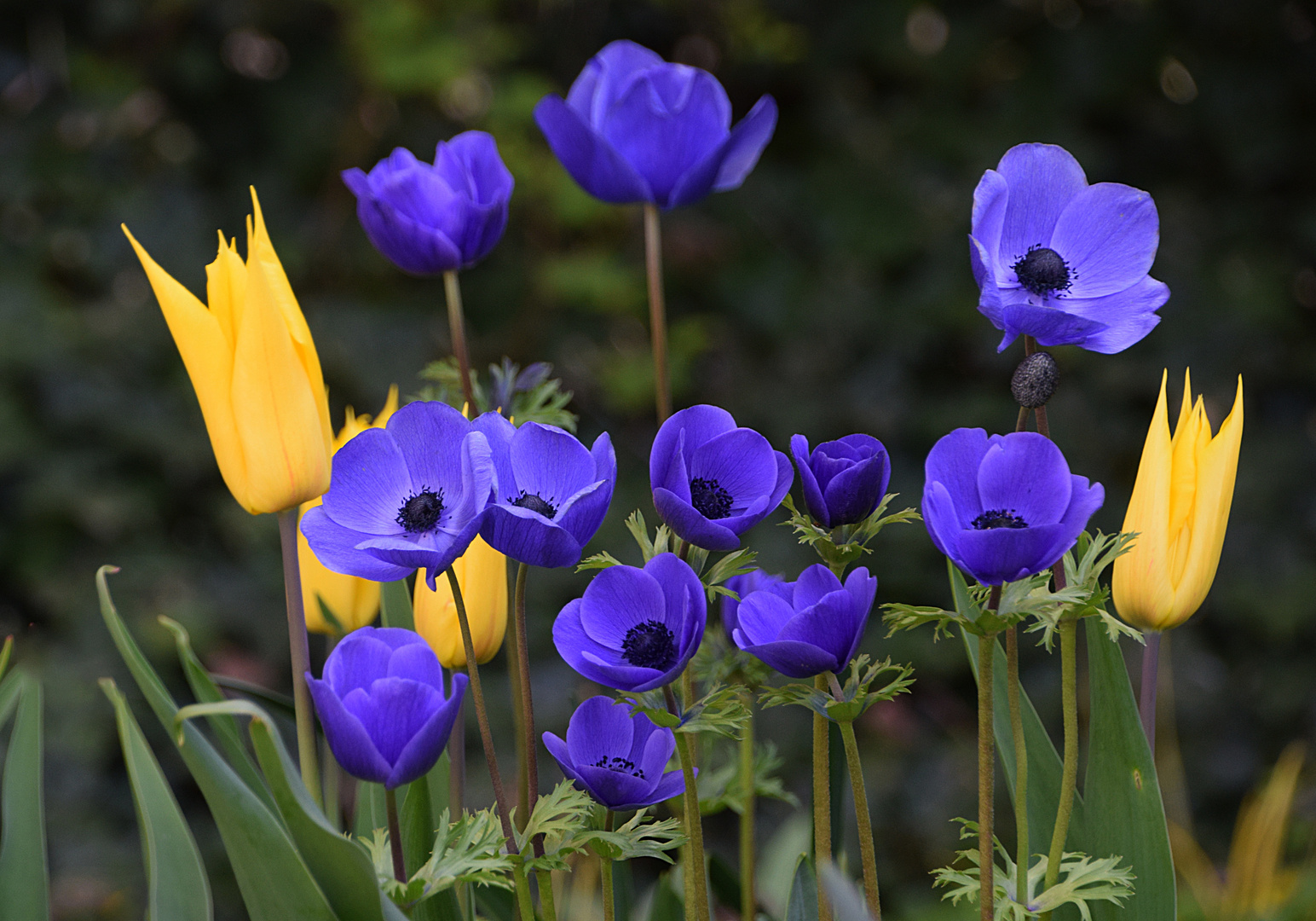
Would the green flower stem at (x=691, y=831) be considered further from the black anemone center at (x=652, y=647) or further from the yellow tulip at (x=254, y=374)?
the yellow tulip at (x=254, y=374)

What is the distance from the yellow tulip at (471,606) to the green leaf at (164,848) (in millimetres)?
109

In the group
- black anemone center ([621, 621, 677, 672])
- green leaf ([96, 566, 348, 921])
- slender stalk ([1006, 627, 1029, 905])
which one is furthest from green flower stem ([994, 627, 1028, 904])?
green leaf ([96, 566, 348, 921])

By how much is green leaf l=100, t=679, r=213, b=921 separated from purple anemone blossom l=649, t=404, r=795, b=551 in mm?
196

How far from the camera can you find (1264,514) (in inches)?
58.2

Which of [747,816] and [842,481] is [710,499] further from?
[747,816]

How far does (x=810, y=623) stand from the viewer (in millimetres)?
327

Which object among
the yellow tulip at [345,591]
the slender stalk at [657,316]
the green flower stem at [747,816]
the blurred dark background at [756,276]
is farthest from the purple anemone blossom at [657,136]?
the blurred dark background at [756,276]

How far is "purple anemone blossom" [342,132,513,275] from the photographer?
477 millimetres

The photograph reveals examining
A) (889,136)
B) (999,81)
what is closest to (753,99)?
(889,136)

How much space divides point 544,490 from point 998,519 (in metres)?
0.15

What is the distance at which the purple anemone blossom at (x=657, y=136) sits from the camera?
0.48 meters

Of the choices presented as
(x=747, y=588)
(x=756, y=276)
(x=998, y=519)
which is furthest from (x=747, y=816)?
(x=756, y=276)

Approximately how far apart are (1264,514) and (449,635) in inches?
54.5

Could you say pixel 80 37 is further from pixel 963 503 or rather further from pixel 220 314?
pixel 963 503
